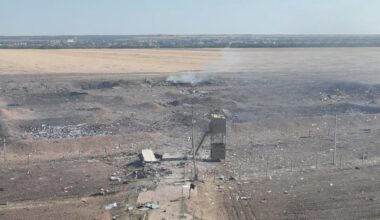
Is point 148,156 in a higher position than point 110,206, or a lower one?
higher

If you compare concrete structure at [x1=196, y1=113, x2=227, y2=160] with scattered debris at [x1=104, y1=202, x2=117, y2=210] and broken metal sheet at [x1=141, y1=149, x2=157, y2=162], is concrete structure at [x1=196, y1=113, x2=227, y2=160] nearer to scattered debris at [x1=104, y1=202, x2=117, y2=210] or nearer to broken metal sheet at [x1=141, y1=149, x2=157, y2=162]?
broken metal sheet at [x1=141, y1=149, x2=157, y2=162]

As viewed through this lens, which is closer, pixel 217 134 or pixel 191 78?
pixel 217 134

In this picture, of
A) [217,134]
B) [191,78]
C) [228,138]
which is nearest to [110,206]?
[217,134]

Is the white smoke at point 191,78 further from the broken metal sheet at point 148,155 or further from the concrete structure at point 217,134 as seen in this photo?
the broken metal sheet at point 148,155

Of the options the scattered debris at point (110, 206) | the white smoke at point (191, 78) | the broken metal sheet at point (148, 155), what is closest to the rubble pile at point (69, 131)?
the broken metal sheet at point (148, 155)

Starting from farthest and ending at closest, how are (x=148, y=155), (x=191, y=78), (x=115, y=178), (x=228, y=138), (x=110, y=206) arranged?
(x=191, y=78), (x=228, y=138), (x=148, y=155), (x=115, y=178), (x=110, y=206)

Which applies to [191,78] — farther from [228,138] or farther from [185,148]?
[185,148]

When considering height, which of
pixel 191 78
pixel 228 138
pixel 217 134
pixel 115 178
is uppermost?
pixel 217 134
